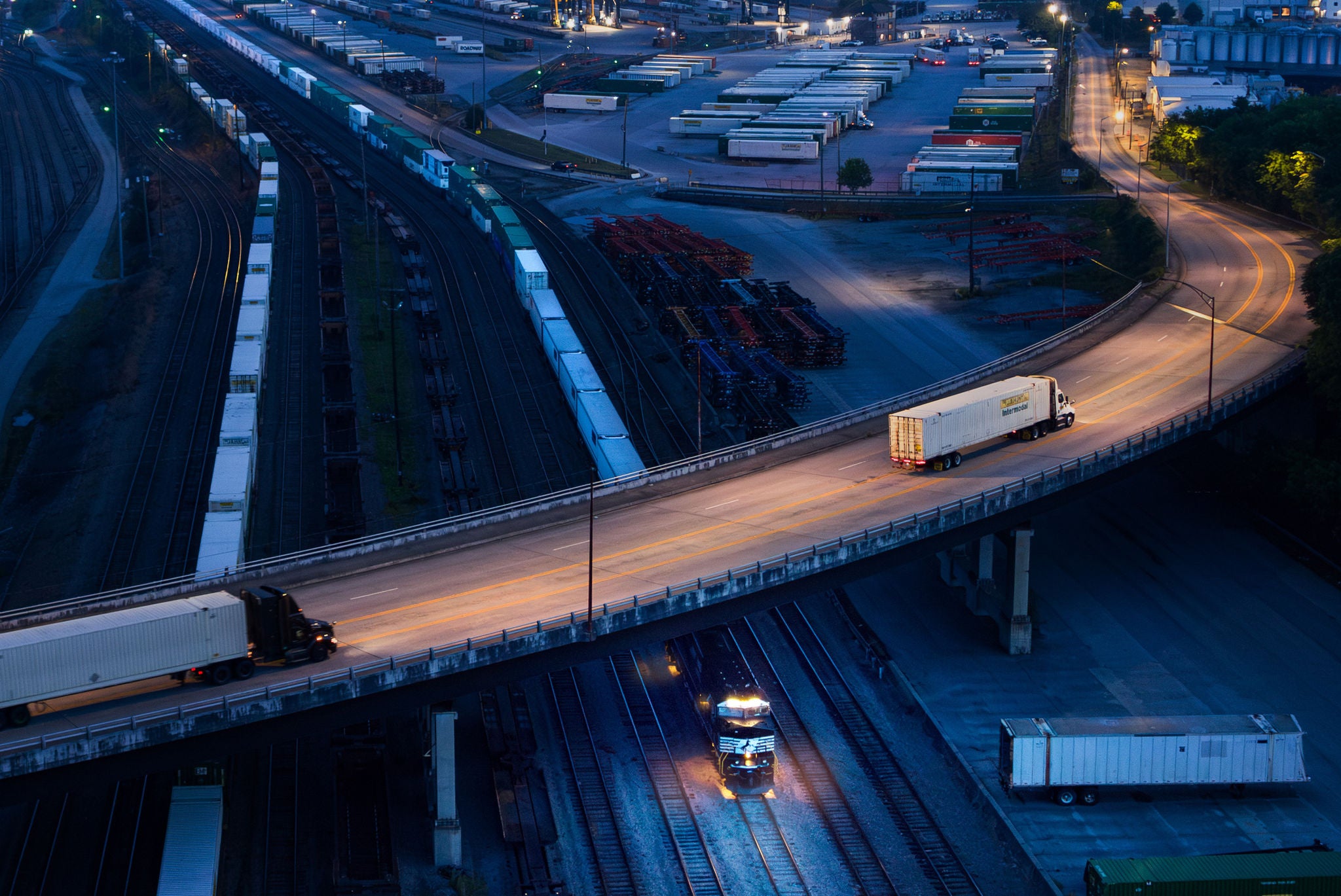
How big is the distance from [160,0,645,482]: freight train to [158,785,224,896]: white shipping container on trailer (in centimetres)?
2226

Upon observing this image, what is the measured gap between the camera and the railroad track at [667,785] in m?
42.4

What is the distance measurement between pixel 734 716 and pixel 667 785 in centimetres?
297

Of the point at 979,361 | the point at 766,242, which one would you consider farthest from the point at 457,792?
the point at 766,242

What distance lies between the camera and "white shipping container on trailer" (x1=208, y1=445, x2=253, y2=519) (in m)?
56.8

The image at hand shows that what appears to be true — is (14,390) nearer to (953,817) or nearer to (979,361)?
(979,361)

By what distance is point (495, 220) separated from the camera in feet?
348

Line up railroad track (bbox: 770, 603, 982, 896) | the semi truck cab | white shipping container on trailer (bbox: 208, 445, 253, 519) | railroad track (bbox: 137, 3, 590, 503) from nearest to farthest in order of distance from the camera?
the semi truck cab < railroad track (bbox: 770, 603, 982, 896) < white shipping container on trailer (bbox: 208, 445, 253, 519) < railroad track (bbox: 137, 3, 590, 503)

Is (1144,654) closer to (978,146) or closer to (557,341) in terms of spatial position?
(557,341)

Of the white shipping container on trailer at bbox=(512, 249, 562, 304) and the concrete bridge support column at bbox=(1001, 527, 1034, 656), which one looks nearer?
the concrete bridge support column at bbox=(1001, 527, 1034, 656)

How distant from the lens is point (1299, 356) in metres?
66.2

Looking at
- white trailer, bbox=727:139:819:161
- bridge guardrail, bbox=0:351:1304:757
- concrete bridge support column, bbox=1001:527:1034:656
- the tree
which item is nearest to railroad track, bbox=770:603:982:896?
concrete bridge support column, bbox=1001:527:1034:656

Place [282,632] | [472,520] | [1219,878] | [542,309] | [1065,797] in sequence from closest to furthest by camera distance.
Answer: [282,632] → [1219,878] → [1065,797] → [472,520] → [542,309]

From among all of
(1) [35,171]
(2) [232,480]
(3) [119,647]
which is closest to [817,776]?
(3) [119,647]

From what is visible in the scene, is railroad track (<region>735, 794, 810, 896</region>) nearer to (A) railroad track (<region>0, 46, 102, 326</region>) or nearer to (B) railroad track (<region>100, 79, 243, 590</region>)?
(B) railroad track (<region>100, 79, 243, 590</region>)
